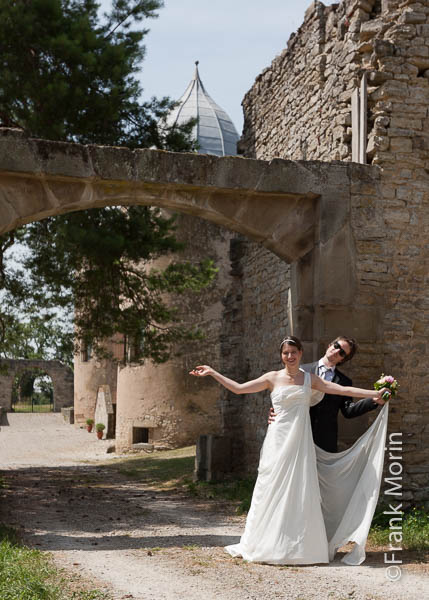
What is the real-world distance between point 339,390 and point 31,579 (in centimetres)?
267

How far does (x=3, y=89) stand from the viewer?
406 inches

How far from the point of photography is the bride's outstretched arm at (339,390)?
5.48 metres

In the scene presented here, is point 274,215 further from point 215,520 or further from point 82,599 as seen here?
point 82,599

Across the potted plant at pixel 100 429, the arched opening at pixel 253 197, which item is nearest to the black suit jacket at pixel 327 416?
the arched opening at pixel 253 197

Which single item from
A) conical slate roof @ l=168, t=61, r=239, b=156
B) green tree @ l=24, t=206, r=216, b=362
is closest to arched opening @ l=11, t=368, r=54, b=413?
conical slate roof @ l=168, t=61, r=239, b=156

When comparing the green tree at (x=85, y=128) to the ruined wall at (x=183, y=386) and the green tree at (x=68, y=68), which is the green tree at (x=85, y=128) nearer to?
the green tree at (x=68, y=68)

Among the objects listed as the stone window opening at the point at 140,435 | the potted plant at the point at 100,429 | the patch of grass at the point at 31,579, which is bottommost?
the potted plant at the point at 100,429

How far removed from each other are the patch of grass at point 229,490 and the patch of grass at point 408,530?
1948mm

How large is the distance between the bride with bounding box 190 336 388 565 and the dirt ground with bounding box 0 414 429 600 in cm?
17

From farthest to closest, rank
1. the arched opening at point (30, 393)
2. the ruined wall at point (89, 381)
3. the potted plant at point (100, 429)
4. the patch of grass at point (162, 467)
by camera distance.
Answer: the arched opening at point (30, 393), the ruined wall at point (89, 381), the potted plant at point (100, 429), the patch of grass at point (162, 467)

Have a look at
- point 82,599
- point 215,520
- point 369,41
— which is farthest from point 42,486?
point 369,41

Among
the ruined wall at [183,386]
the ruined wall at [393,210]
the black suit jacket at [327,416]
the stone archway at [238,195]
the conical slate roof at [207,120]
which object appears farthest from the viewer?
the conical slate roof at [207,120]

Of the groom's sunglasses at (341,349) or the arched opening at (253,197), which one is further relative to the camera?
the arched opening at (253,197)

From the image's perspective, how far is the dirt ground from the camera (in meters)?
4.48
